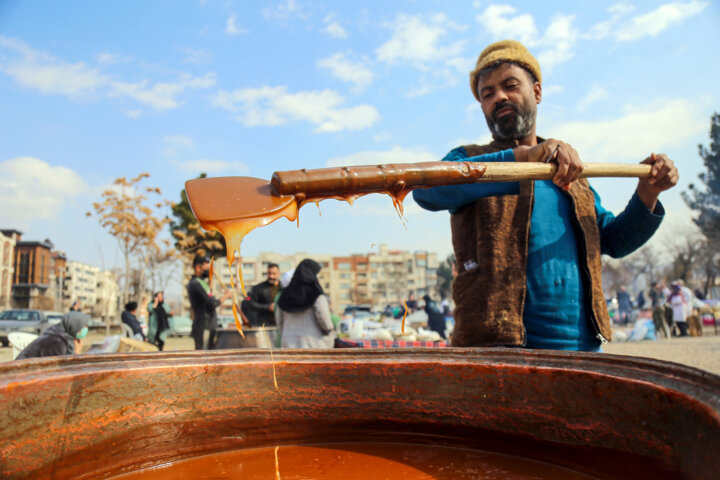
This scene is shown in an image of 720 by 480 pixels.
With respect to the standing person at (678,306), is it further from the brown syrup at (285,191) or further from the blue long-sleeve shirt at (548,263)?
the brown syrup at (285,191)

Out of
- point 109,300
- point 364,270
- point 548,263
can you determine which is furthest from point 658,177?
point 364,270

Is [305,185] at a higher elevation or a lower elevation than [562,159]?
lower

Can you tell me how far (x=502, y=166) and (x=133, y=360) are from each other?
3.84 ft

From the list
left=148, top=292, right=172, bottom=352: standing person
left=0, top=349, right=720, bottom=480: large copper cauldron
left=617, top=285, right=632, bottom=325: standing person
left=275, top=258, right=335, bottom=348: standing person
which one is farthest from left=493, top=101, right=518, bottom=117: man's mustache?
left=617, top=285, right=632, bottom=325: standing person

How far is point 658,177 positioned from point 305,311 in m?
4.49

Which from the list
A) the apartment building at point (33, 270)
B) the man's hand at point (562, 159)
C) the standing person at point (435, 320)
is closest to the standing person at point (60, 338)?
the man's hand at point (562, 159)

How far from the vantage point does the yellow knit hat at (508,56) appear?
2.13 metres

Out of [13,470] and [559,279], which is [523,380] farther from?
[13,470]

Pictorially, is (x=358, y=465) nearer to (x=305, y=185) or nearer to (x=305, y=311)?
(x=305, y=185)

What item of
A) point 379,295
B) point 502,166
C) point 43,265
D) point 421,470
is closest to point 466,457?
point 421,470

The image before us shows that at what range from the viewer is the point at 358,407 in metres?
1.47

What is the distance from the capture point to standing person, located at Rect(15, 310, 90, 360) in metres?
5.03

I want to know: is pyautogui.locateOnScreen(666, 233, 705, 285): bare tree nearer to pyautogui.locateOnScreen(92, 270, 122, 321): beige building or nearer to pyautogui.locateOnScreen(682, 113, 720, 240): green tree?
pyautogui.locateOnScreen(682, 113, 720, 240): green tree

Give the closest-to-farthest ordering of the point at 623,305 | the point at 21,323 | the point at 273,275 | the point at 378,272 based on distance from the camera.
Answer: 1. the point at 273,275
2. the point at 21,323
3. the point at 623,305
4. the point at 378,272
